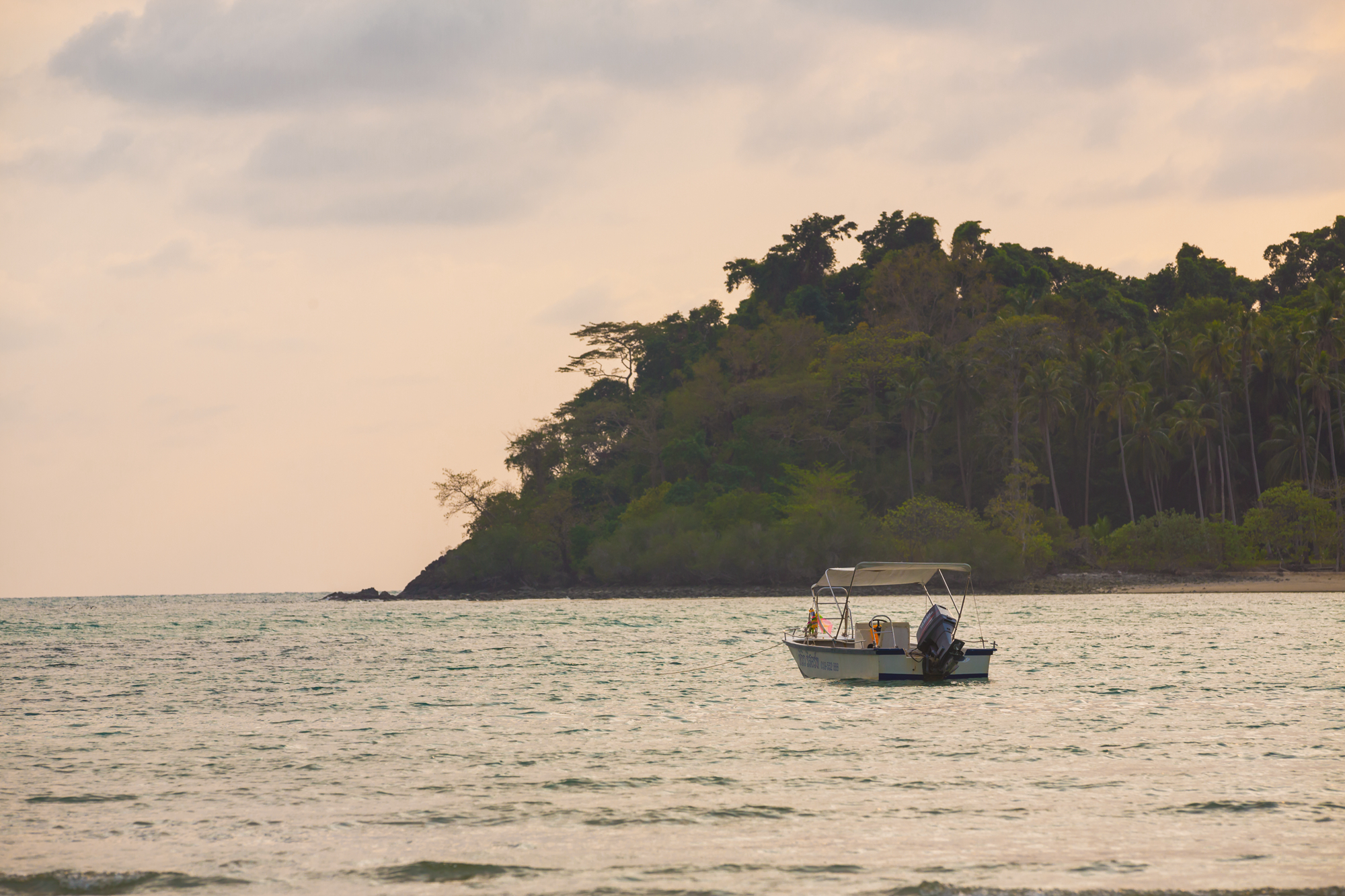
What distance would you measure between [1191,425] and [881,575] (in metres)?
66.9

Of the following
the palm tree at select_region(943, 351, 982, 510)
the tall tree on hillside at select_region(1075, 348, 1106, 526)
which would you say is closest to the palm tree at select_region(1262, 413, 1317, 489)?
the tall tree on hillside at select_region(1075, 348, 1106, 526)

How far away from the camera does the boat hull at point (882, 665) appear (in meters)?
29.3

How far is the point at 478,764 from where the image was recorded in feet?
63.9

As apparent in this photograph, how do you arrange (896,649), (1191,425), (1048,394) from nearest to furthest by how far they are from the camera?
(896,649) → (1191,425) → (1048,394)

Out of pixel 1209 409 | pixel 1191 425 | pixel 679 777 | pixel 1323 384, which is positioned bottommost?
pixel 679 777

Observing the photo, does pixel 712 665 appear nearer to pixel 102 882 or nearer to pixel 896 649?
pixel 896 649

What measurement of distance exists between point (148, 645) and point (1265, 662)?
46.9 meters

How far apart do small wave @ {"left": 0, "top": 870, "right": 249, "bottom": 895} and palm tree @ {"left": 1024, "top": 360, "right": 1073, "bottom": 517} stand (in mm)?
87559

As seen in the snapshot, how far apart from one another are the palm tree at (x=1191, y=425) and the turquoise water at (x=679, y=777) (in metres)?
52.3

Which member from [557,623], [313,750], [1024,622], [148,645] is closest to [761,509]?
[557,623]

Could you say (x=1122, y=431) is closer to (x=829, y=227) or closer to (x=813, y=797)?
(x=829, y=227)

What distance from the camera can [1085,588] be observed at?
8850 cm

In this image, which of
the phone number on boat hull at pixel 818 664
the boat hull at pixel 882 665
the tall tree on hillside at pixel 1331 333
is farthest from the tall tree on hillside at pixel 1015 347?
the boat hull at pixel 882 665

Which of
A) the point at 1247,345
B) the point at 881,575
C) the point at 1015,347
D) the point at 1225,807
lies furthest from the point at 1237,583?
the point at 1225,807
